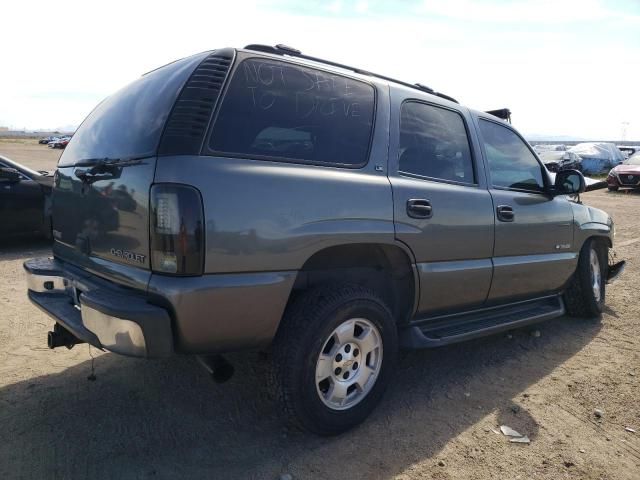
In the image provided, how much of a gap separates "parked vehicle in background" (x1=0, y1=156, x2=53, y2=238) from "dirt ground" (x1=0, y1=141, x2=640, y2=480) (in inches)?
129

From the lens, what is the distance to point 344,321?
2.59m

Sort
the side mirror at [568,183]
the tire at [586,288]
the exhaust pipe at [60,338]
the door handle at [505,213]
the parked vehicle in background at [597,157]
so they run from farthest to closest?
1. the parked vehicle in background at [597,157]
2. the tire at [586,288]
3. the side mirror at [568,183]
4. the door handle at [505,213]
5. the exhaust pipe at [60,338]

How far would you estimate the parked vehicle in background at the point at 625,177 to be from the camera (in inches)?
753

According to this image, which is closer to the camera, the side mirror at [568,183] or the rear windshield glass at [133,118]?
the rear windshield glass at [133,118]

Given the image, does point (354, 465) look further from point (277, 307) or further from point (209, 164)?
point (209, 164)

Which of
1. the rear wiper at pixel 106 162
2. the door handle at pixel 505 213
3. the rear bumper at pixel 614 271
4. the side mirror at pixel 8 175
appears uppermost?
the rear wiper at pixel 106 162

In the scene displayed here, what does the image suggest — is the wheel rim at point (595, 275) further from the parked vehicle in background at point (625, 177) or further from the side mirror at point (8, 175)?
the parked vehicle in background at point (625, 177)

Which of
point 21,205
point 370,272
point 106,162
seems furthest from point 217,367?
point 21,205

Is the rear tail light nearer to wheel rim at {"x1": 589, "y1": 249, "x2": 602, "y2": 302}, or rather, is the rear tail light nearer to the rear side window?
the rear side window

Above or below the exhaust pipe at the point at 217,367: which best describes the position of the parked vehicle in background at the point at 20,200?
above

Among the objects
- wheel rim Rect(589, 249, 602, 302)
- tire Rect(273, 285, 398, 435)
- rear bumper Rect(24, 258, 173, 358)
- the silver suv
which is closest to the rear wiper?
the silver suv

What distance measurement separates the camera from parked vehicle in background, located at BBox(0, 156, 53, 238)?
656 centimetres

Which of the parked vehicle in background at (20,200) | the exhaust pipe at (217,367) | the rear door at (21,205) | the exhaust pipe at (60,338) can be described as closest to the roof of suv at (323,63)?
the exhaust pipe at (217,367)

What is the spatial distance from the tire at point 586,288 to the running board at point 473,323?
1.86 feet
